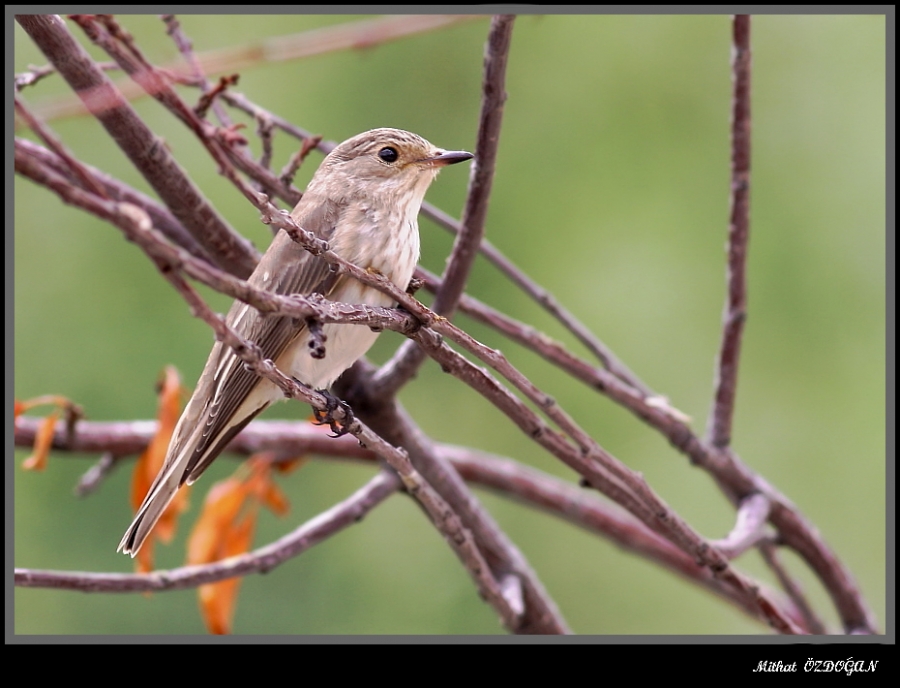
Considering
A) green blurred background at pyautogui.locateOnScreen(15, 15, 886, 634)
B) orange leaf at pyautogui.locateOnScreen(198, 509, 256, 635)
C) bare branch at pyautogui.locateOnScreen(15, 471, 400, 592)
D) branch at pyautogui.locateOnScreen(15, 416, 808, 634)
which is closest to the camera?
bare branch at pyautogui.locateOnScreen(15, 471, 400, 592)

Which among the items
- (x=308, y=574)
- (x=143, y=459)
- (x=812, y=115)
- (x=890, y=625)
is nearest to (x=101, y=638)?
(x=143, y=459)

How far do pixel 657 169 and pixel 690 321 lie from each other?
0.65 meters

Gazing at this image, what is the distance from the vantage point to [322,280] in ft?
5.79

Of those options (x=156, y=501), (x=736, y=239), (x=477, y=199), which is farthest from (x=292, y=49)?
(x=736, y=239)

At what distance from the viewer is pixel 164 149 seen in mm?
1696

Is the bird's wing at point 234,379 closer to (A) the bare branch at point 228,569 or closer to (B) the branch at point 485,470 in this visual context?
(A) the bare branch at point 228,569

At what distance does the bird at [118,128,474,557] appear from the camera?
1710 mm

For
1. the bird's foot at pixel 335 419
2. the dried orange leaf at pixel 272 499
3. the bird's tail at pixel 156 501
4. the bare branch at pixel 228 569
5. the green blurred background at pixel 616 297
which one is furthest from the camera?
the green blurred background at pixel 616 297

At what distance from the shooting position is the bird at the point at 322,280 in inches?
67.3

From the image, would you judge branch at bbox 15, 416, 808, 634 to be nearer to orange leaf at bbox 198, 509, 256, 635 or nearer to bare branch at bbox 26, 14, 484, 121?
orange leaf at bbox 198, 509, 256, 635

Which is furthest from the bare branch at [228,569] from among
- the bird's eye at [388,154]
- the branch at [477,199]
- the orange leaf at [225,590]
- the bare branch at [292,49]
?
the bare branch at [292,49]

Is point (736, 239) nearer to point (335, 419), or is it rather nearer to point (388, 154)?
point (388, 154)

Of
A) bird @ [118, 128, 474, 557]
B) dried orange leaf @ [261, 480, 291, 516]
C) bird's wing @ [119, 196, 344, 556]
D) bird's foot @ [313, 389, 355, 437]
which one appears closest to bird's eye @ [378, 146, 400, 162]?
bird @ [118, 128, 474, 557]
